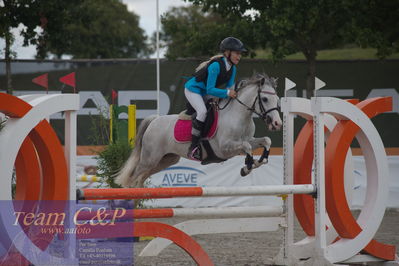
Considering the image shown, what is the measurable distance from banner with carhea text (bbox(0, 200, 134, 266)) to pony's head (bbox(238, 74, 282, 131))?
167cm

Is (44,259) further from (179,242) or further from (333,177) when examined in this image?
(333,177)

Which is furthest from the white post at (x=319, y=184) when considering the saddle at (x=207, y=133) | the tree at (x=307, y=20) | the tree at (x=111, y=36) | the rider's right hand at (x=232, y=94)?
the tree at (x=111, y=36)

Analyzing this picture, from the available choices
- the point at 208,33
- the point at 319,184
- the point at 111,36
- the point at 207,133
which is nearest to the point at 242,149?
the point at 207,133

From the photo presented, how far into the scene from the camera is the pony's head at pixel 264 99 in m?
5.34

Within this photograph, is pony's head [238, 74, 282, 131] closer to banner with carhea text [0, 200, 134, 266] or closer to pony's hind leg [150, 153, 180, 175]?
pony's hind leg [150, 153, 180, 175]

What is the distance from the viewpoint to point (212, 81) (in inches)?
214

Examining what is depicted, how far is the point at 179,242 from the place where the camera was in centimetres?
446

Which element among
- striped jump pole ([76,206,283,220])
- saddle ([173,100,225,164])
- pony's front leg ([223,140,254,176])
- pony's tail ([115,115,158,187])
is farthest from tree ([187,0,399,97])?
striped jump pole ([76,206,283,220])

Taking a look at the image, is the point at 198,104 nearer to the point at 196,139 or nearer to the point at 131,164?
the point at 196,139

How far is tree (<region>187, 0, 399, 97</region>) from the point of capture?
930 cm

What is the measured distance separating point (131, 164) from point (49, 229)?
2.25 metres

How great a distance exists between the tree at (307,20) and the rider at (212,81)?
12.8 feet

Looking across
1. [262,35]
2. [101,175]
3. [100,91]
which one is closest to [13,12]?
[100,91]

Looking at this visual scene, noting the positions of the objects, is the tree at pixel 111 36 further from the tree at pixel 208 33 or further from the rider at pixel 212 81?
the rider at pixel 212 81
